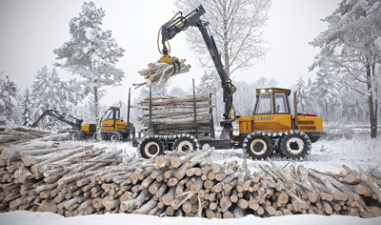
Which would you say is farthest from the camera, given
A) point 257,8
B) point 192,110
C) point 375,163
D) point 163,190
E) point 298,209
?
A: point 257,8

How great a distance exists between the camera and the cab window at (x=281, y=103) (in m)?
8.58

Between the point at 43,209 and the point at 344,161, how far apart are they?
29.4 feet

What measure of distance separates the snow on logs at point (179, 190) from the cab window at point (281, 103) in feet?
14.2

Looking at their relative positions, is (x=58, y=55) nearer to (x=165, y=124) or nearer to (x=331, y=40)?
(x=165, y=124)

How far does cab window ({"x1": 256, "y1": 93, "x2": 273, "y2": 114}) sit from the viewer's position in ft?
28.2

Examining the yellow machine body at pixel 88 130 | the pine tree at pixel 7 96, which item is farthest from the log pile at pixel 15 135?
the pine tree at pixel 7 96

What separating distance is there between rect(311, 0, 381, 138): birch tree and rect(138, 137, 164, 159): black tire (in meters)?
10.9

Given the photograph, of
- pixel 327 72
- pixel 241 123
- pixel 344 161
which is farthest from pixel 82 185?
pixel 327 72

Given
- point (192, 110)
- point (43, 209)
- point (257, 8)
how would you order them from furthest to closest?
point (257, 8), point (192, 110), point (43, 209)

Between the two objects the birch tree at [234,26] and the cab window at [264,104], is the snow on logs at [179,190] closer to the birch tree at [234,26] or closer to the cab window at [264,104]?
the cab window at [264,104]

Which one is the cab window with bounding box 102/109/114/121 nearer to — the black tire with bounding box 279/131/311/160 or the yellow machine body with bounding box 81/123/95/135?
the yellow machine body with bounding box 81/123/95/135

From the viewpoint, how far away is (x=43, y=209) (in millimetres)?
4027

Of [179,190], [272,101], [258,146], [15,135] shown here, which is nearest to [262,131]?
[258,146]

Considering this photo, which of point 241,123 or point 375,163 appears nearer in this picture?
point 375,163
